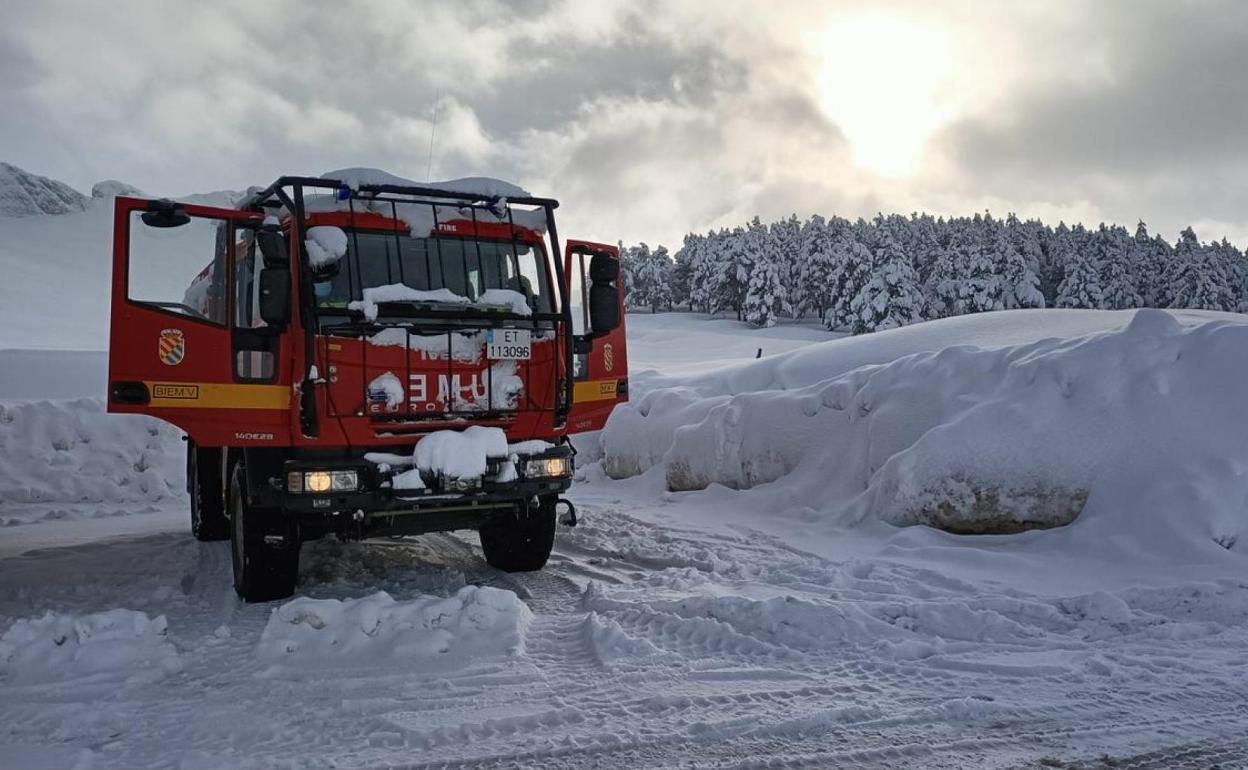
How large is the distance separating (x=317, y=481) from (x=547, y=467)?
1.56 m

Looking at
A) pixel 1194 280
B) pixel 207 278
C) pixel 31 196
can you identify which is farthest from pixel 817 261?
pixel 31 196

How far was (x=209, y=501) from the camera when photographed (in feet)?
28.1

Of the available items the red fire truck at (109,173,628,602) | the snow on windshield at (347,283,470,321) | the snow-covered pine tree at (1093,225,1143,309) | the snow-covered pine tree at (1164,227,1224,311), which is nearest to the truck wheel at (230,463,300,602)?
the red fire truck at (109,173,628,602)

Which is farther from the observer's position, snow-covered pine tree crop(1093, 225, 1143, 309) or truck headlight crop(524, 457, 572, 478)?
snow-covered pine tree crop(1093, 225, 1143, 309)

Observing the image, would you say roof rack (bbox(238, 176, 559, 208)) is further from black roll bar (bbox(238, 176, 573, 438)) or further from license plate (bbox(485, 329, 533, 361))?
license plate (bbox(485, 329, 533, 361))

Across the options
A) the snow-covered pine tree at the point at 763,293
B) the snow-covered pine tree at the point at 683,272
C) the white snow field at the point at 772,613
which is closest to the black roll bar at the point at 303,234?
the white snow field at the point at 772,613

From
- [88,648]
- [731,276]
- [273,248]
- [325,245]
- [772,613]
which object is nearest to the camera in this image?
[88,648]

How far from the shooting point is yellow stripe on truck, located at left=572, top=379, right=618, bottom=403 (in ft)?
22.4

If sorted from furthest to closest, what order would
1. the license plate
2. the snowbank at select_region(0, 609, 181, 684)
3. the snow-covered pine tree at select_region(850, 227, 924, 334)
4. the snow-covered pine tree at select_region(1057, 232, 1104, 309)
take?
1. the snow-covered pine tree at select_region(1057, 232, 1104, 309)
2. the snow-covered pine tree at select_region(850, 227, 924, 334)
3. the license plate
4. the snowbank at select_region(0, 609, 181, 684)

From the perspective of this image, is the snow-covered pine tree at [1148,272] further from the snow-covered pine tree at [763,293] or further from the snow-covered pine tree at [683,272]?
the snow-covered pine tree at [683,272]

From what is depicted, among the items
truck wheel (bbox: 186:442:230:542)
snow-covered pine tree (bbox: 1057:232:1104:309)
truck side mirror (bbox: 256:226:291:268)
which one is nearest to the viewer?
truck side mirror (bbox: 256:226:291:268)

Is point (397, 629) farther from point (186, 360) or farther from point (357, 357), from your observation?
point (186, 360)

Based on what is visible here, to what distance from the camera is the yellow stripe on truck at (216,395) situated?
5711 mm

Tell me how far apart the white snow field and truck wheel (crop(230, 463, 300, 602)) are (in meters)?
0.18
